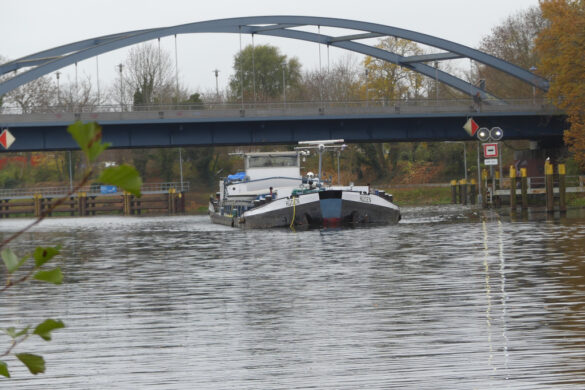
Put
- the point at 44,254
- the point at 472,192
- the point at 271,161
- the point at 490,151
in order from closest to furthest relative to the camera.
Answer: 1. the point at 44,254
2. the point at 271,161
3. the point at 490,151
4. the point at 472,192

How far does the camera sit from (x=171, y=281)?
1773 cm

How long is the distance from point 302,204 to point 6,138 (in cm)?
2272

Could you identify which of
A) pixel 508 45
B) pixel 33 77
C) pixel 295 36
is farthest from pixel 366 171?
pixel 33 77

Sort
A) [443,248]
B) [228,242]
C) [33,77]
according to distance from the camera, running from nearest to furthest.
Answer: [443,248], [228,242], [33,77]

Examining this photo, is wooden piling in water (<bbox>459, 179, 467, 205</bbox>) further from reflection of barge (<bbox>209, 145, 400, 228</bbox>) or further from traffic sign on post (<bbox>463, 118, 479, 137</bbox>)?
reflection of barge (<bbox>209, 145, 400, 228</bbox>)

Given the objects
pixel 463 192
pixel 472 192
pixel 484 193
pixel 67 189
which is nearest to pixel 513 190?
pixel 484 193

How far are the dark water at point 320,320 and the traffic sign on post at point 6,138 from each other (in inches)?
1226

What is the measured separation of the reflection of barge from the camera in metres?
38.2

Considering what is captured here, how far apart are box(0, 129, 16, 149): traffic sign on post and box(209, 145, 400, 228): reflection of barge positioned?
15769mm

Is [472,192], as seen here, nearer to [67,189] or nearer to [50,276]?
[67,189]

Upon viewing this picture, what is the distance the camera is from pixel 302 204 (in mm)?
38062

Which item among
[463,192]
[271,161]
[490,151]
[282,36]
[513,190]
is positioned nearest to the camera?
[271,161]

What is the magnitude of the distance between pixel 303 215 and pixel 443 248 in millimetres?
14596

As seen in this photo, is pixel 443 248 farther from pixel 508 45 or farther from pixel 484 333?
pixel 508 45
